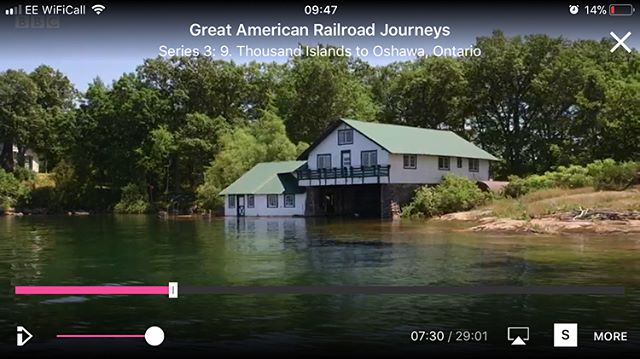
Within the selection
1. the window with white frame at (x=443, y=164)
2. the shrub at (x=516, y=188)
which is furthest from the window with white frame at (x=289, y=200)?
the shrub at (x=516, y=188)

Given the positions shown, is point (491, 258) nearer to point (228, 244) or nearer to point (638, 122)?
point (228, 244)

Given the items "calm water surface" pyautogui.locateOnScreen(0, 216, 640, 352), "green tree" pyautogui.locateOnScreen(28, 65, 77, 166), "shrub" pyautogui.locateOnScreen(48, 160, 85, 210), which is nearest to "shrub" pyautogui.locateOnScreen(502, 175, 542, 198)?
"calm water surface" pyautogui.locateOnScreen(0, 216, 640, 352)

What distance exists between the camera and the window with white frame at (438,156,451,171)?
44.8 metres

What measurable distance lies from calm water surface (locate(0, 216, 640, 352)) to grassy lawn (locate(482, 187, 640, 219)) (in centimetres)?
599

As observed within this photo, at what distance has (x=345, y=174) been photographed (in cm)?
4375

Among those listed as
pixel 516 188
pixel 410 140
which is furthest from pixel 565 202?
pixel 410 140

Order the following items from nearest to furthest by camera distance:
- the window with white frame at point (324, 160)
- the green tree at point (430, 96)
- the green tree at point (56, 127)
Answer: the window with white frame at point (324, 160), the green tree at point (430, 96), the green tree at point (56, 127)

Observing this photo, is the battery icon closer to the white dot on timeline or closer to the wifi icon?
the wifi icon

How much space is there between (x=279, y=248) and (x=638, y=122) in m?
28.6

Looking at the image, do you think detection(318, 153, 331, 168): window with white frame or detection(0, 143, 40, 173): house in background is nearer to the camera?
detection(318, 153, 331, 168): window with white frame

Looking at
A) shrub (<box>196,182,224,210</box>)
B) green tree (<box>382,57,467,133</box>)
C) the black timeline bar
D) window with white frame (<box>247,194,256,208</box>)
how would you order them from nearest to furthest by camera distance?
the black timeline bar → window with white frame (<box>247,194,256,208</box>) → shrub (<box>196,182,224,210</box>) → green tree (<box>382,57,467,133</box>)

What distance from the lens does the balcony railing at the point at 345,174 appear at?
4181cm

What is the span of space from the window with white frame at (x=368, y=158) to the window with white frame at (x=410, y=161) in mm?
1824

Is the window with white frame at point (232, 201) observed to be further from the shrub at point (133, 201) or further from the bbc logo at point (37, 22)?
the bbc logo at point (37, 22)
